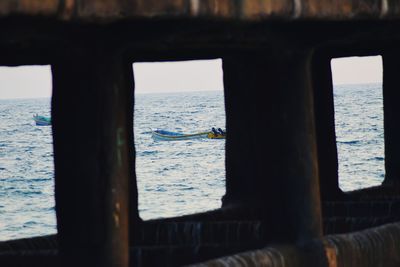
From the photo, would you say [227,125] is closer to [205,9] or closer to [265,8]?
[265,8]

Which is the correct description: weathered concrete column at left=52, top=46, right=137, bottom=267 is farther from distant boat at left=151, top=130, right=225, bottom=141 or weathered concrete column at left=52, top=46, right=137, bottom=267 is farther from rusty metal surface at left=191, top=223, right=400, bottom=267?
distant boat at left=151, top=130, right=225, bottom=141

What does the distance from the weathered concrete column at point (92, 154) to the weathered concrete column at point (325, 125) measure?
4626mm

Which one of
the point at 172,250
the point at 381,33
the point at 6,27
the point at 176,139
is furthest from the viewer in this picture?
the point at 176,139

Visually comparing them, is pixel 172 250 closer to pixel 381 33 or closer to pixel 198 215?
pixel 198 215

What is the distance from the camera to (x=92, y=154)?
21.5 feet

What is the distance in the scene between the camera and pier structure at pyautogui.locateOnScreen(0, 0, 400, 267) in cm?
612

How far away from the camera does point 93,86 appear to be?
6.53 meters

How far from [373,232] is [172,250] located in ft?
6.19

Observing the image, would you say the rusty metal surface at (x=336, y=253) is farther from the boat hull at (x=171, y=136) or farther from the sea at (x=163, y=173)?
the boat hull at (x=171, y=136)

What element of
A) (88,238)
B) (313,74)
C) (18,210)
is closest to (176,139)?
(18,210)

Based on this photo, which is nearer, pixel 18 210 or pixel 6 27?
pixel 6 27

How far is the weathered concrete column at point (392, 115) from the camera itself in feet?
38.0

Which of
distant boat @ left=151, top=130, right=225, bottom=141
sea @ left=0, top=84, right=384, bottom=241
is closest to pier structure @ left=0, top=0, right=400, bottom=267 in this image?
sea @ left=0, top=84, right=384, bottom=241

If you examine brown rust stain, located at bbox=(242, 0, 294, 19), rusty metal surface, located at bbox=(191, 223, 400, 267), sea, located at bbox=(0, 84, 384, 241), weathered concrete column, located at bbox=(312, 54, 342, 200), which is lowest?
sea, located at bbox=(0, 84, 384, 241)
